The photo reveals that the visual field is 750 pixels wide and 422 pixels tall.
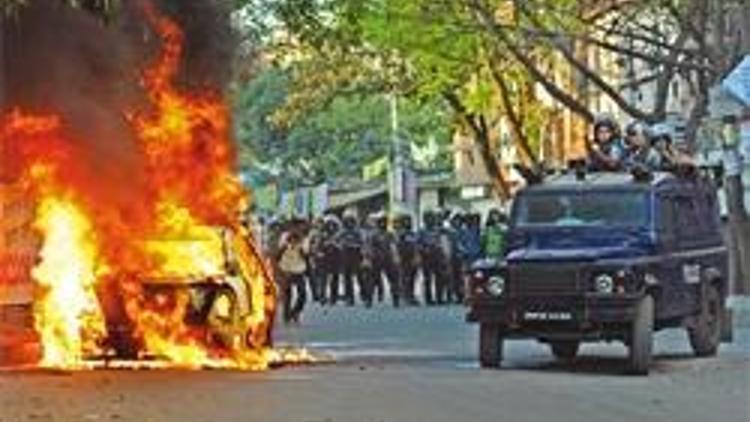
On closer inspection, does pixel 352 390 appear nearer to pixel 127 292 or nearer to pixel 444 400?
pixel 444 400

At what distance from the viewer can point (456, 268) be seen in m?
34.3

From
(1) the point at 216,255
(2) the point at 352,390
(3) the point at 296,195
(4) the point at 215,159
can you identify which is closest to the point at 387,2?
(4) the point at 215,159

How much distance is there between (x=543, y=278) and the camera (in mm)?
18078

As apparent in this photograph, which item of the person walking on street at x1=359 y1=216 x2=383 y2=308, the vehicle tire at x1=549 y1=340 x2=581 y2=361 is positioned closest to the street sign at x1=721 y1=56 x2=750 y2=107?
the vehicle tire at x1=549 y1=340 x2=581 y2=361

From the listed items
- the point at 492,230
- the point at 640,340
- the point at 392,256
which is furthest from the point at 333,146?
the point at 640,340

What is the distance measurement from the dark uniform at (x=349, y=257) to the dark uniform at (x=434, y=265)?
4.54 ft

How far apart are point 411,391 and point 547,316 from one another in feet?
10.6

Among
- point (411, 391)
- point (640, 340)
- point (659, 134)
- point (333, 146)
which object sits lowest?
point (411, 391)

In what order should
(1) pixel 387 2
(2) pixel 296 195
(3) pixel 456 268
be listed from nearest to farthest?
(1) pixel 387 2 < (3) pixel 456 268 < (2) pixel 296 195

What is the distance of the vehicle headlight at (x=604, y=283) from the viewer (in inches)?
705

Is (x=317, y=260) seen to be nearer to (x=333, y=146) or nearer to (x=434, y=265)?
(x=434, y=265)

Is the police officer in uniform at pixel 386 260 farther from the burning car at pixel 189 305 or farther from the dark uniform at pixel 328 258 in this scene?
the burning car at pixel 189 305

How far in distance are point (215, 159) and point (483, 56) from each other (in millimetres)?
15601

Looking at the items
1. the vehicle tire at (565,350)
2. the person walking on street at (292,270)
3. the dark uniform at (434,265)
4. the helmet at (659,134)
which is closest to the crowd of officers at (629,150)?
the helmet at (659,134)
